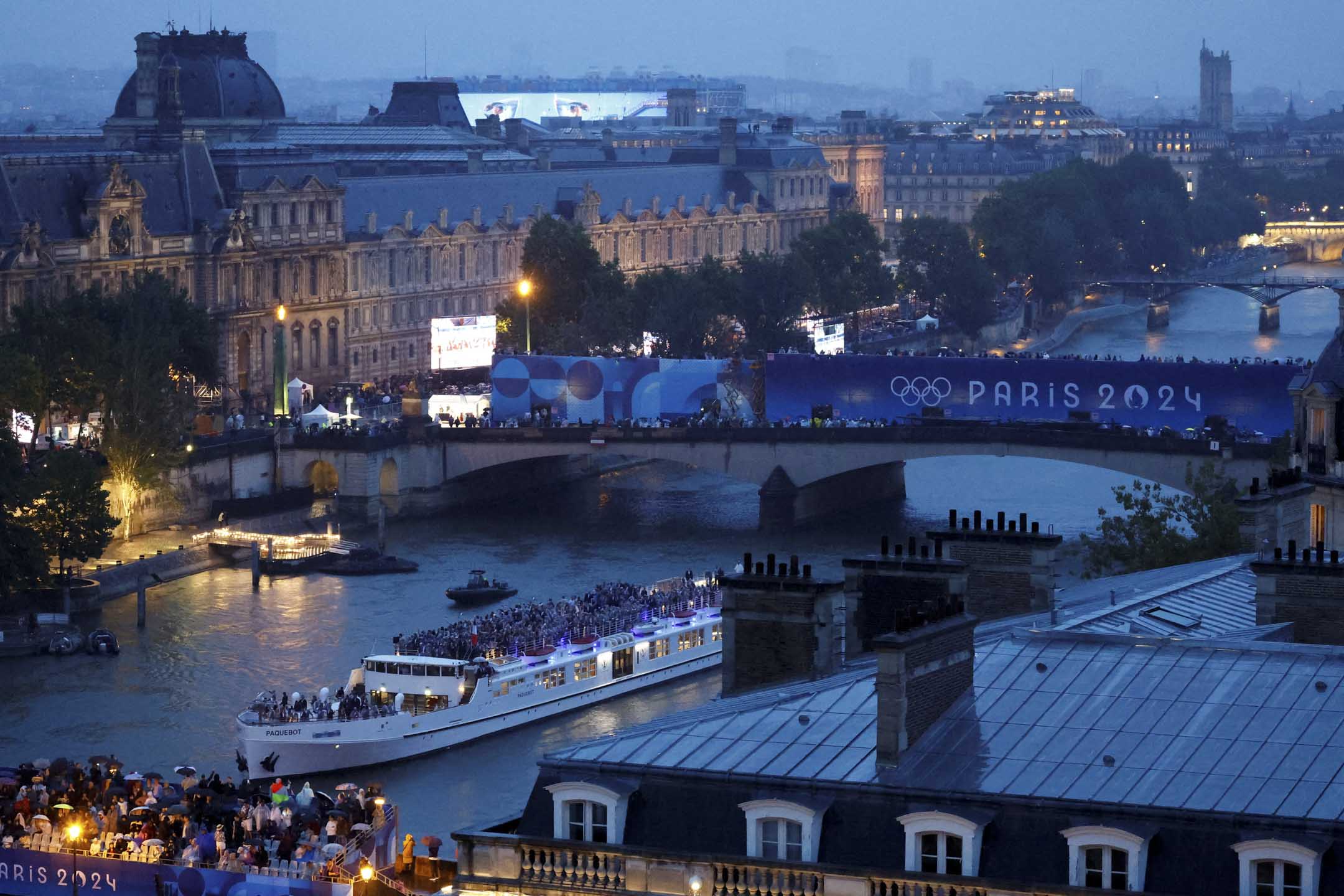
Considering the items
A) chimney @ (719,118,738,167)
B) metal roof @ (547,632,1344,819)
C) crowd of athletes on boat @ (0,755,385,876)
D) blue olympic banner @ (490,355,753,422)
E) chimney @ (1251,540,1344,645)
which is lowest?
crowd of athletes on boat @ (0,755,385,876)

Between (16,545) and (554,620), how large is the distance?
1245 cm

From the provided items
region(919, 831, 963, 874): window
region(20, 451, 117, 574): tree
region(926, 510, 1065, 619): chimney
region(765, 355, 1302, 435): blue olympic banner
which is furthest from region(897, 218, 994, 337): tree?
region(919, 831, 963, 874): window

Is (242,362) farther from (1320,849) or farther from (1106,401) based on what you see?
(1320,849)

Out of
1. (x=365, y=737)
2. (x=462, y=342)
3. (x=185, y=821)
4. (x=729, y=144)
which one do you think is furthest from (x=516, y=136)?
(x=185, y=821)

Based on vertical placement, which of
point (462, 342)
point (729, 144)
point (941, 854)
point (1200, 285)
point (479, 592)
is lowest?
point (479, 592)

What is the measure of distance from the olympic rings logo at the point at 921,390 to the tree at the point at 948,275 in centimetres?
3830

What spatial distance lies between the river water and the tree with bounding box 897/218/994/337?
34406mm

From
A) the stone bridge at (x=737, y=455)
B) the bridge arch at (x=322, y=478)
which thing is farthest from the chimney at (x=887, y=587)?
the bridge arch at (x=322, y=478)

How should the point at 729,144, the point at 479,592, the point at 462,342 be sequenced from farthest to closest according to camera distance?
the point at 729,144, the point at 462,342, the point at 479,592

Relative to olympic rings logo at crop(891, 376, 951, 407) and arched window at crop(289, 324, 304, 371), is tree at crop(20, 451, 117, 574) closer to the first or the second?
olympic rings logo at crop(891, 376, 951, 407)

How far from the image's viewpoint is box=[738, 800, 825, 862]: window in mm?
21266

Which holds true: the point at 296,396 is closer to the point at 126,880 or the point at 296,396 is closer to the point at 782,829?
the point at 126,880

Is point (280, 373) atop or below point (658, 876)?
atop

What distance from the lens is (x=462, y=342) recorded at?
93.9 m
